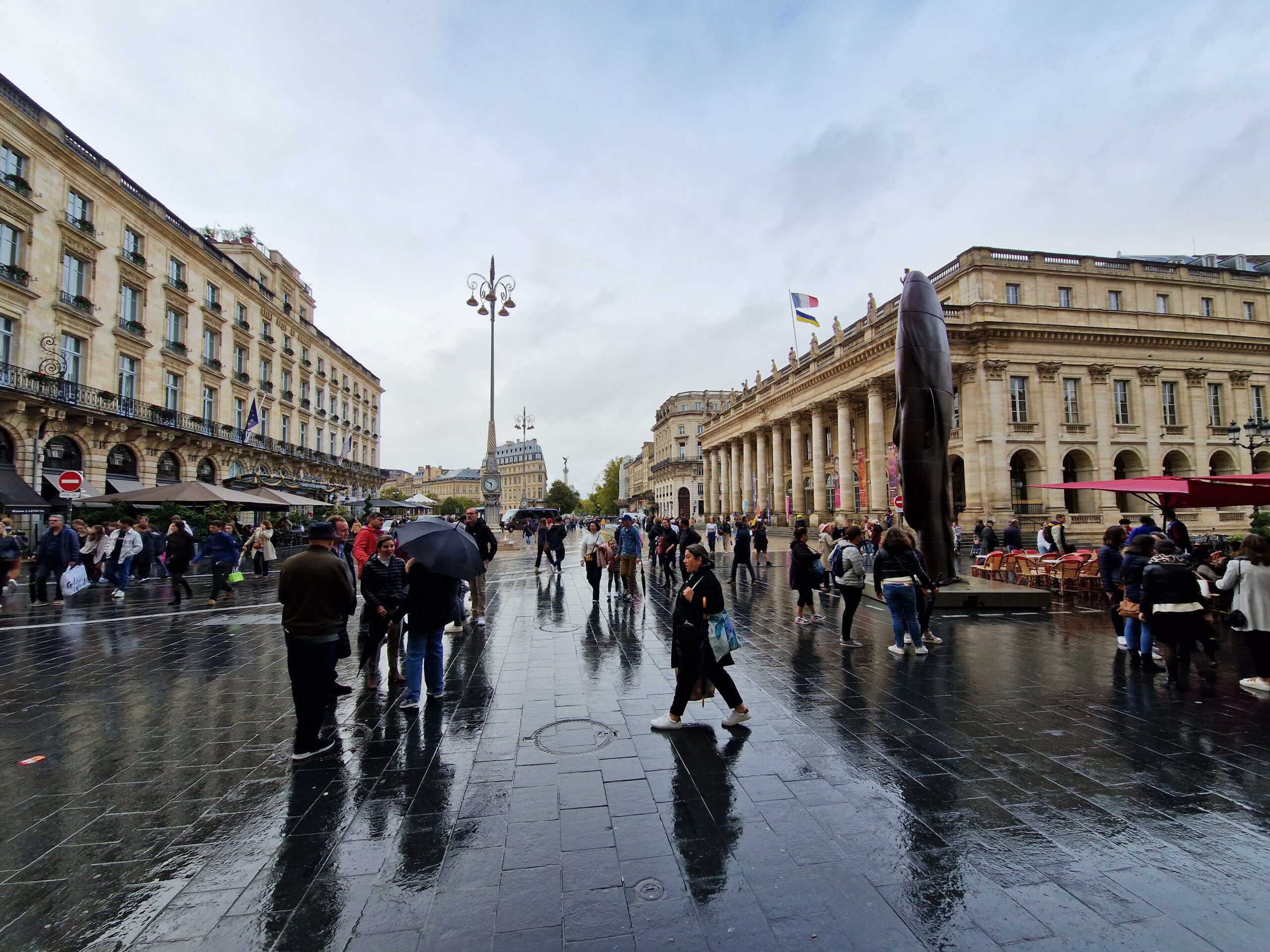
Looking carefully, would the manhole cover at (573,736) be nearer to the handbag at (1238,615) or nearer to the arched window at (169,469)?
the handbag at (1238,615)

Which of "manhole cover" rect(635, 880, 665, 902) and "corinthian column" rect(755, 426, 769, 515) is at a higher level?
"corinthian column" rect(755, 426, 769, 515)

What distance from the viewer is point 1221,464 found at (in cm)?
3406

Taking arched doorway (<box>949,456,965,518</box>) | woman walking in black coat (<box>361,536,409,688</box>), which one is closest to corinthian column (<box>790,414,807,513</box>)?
arched doorway (<box>949,456,965,518</box>)

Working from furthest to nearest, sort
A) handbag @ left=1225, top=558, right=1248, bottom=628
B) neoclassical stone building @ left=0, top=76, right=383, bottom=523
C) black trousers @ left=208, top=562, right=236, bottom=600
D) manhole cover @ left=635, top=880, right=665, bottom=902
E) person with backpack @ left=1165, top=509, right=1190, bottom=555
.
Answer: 1. neoclassical stone building @ left=0, top=76, right=383, bottom=523
2. black trousers @ left=208, top=562, right=236, bottom=600
3. person with backpack @ left=1165, top=509, right=1190, bottom=555
4. handbag @ left=1225, top=558, right=1248, bottom=628
5. manhole cover @ left=635, top=880, right=665, bottom=902

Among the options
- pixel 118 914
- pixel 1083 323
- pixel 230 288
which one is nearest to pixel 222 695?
pixel 118 914

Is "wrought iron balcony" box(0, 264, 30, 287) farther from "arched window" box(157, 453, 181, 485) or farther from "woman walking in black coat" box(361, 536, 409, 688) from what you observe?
"woman walking in black coat" box(361, 536, 409, 688)

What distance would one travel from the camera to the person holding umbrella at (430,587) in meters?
5.38

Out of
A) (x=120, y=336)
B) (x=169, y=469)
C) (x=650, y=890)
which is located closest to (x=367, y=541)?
(x=650, y=890)

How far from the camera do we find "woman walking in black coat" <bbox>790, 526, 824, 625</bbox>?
9.49 meters

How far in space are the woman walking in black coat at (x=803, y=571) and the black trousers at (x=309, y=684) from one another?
685cm

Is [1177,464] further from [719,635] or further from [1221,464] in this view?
[719,635]

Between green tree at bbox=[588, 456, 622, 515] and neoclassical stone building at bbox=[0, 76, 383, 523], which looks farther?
green tree at bbox=[588, 456, 622, 515]

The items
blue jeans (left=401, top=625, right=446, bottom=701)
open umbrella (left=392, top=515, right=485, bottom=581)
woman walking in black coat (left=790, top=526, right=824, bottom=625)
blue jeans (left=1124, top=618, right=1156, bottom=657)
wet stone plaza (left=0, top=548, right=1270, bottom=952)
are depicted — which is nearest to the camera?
wet stone plaza (left=0, top=548, right=1270, bottom=952)

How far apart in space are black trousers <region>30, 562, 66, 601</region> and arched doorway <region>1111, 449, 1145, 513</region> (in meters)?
41.9
